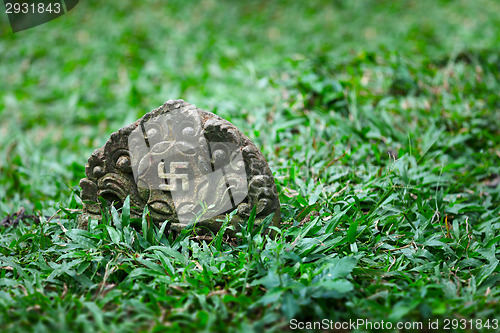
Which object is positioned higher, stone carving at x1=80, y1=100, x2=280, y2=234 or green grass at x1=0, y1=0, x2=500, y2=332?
stone carving at x1=80, y1=100, x2=280, y2=234

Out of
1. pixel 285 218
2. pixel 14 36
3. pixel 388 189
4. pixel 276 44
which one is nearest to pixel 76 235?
pixel 285 218

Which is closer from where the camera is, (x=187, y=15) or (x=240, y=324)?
(x=240, y=324)

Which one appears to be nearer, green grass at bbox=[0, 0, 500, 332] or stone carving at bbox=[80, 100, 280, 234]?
green grass at bbox=[0, 0, 500, 332]

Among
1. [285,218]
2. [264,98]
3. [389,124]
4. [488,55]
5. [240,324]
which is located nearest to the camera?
[240,324]

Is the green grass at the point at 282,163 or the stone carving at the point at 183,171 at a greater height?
the stone carving at the point at 183,171

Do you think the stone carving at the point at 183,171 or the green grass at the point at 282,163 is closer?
the green grass at the point at 282,163

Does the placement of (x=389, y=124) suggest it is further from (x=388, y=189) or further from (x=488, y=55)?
(x=488, y=55)
